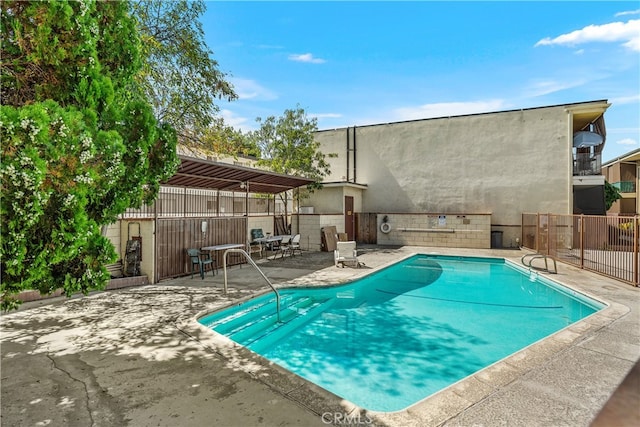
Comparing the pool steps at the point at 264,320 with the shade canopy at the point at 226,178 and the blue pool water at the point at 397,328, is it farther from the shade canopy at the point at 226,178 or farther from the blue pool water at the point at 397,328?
the shade canopy at the point at 226,178

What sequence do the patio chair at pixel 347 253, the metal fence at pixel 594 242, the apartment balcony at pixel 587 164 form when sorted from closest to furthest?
the metal fence at pixel 594 242 < the patio chair at pixel 347 253 < the apartment balcony at pixel 587 164

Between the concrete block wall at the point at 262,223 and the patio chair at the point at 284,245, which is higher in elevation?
the concrete block wall at the point at 262,223

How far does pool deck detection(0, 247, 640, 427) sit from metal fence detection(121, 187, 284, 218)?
5903 millimetres

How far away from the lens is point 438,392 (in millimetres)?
3303

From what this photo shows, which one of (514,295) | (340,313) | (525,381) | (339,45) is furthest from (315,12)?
(525,381)

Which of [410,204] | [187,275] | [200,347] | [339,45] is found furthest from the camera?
[410,204]

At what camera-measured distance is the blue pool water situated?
462cm

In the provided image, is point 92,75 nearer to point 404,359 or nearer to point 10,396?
point 10,396

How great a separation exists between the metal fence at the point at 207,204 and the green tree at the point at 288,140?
184cm

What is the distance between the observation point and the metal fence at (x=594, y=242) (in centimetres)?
838

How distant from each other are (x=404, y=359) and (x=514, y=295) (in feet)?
16.6

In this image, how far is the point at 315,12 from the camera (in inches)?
431

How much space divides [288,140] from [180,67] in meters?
8.54

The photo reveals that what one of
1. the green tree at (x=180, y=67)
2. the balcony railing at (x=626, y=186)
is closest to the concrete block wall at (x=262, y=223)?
the green tree at (x=180, y=67)
